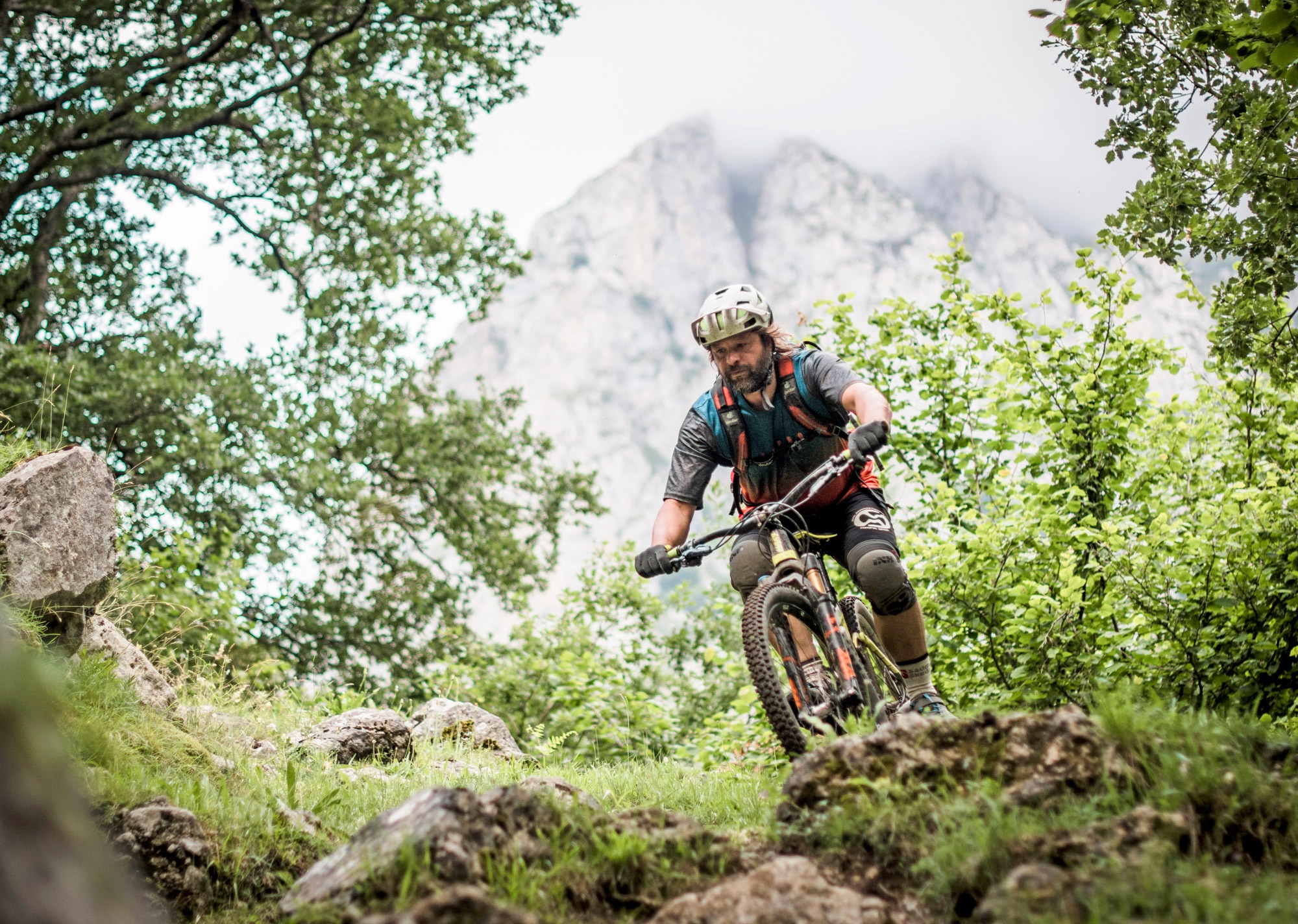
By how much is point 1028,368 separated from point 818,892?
26.1 ft

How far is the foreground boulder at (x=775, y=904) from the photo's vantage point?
250 cm

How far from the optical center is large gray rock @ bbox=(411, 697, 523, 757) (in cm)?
750

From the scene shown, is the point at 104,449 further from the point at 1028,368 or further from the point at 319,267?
the point at 1028,368

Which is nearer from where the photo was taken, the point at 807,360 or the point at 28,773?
the point at 28,773

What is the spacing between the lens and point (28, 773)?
1.24m

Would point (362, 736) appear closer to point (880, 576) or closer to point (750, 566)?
point (750, 566)

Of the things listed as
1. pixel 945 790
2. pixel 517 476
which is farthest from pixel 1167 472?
pixel 517 476

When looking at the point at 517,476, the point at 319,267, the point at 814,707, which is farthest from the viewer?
the point at 517,476

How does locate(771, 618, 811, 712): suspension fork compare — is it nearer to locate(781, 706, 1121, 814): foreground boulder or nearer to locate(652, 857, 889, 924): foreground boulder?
locate(781, 706, 1121, 814): foreground boulder

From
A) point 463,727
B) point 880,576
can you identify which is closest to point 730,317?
point 880,576

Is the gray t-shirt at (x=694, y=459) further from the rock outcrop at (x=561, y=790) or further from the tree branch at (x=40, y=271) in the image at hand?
the tree branch at (x=40, y=271)

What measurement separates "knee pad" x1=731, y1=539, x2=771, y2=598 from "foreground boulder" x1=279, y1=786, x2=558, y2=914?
Result: 2.38m

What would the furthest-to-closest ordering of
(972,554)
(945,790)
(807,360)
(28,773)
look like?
(972,554) < (807,360) < (945,790) < (28,773)

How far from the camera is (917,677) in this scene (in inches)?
213
